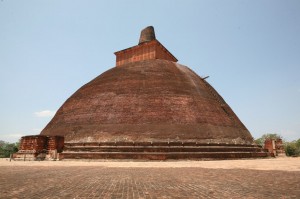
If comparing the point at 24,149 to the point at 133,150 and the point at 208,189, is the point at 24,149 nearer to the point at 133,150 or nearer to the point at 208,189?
the point at 133,150

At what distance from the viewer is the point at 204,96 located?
1753cm

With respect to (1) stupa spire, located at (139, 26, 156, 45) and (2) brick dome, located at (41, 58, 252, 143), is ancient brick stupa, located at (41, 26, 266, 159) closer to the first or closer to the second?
(2) brick dome, located at (41, 58, 252, 143)

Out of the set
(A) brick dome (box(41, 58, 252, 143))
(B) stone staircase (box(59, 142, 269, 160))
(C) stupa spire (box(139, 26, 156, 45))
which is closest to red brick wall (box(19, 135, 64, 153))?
(B) stone staircase (box(59, 142, 269, 160))

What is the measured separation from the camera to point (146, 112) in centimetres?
1505

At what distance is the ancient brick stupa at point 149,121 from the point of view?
44.0ft

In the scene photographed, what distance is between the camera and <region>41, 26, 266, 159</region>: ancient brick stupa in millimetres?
13398

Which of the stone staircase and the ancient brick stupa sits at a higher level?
the ancient brick stupa

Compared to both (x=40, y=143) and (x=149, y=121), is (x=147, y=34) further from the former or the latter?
(x=40, y=143)

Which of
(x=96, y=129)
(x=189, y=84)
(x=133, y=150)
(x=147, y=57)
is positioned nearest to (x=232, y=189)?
(x=133, y=150)

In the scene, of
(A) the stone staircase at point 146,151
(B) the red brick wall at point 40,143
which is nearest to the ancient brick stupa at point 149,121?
(A) the stone staircase at point 146,151

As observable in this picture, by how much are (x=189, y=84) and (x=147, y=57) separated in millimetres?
7665

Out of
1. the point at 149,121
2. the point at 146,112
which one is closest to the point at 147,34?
the point at 146,112

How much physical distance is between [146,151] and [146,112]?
2.88 m

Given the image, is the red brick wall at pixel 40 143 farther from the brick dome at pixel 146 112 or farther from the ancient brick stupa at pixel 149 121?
the brick dome at pixel 146 112
